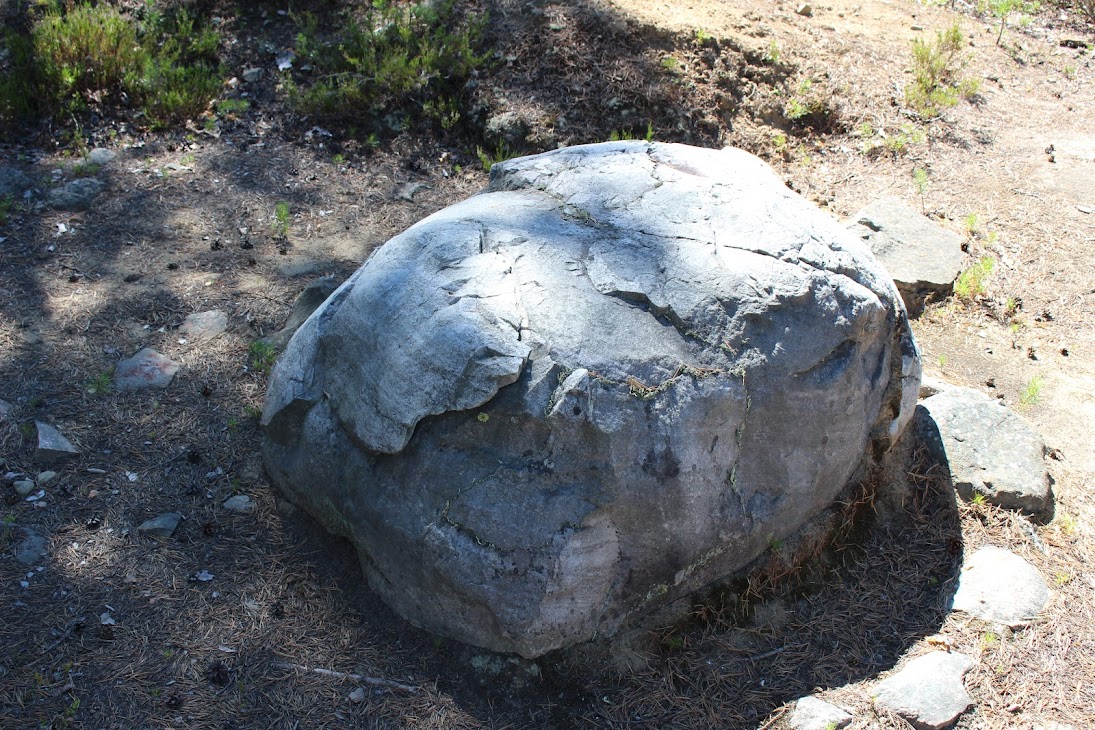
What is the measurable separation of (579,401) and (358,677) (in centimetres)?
122

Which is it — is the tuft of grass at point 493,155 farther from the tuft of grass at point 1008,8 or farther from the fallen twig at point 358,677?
the tuft of grass at point 1008,8

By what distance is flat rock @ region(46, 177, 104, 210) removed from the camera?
5246 millimetres

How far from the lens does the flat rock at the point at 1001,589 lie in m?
3.32

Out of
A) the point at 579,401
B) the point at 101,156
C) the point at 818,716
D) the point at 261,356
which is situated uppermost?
the point at 579,401

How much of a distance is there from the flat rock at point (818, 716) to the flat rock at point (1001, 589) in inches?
29.0

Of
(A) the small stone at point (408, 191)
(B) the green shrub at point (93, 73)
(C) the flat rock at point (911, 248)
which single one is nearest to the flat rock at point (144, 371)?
(A) the small stone at point (408, 191)

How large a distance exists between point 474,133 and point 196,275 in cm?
230

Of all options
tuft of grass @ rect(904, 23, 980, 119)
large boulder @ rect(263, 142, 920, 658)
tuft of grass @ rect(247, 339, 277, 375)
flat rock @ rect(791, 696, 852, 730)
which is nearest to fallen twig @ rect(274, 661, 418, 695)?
large boulder @ rect(263, 142, 920, 658)

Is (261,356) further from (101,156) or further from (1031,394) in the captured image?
(1031,394)

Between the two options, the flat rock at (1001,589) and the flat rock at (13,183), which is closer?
the flat rock at (1001,589)

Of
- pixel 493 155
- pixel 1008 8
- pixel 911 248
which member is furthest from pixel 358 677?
pixel 1008 8

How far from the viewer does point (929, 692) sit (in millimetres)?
3027

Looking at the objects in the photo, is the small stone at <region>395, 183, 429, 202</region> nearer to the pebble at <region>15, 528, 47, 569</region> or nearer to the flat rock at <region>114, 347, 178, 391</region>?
the flat rock at <region>114, 347, 178, 391</region>

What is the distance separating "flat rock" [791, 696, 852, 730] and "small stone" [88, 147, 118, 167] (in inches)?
205
